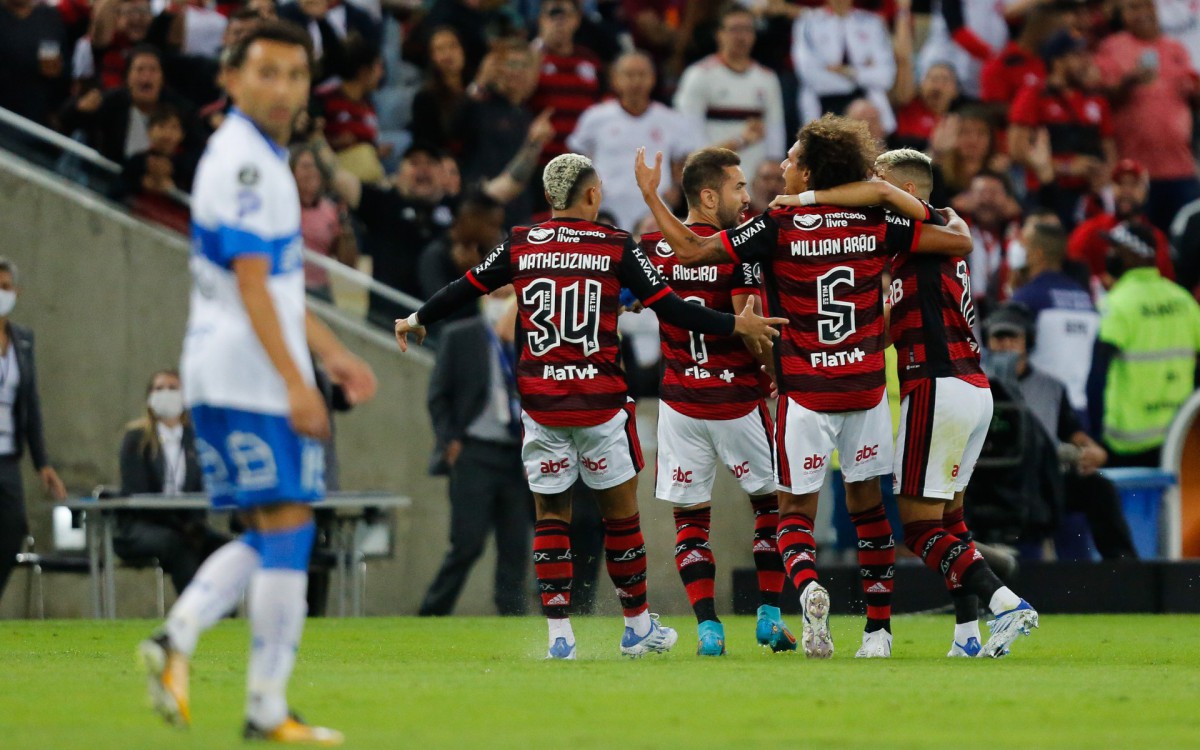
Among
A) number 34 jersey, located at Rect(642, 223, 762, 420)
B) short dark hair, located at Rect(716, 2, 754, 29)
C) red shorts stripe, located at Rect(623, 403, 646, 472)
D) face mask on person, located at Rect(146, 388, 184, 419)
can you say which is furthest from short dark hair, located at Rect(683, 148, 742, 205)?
short dark hair, located at Rect(716, 2, 754, 29)

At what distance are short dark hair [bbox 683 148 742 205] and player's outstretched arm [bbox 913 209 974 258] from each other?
46.5 inches

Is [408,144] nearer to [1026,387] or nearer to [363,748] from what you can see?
[1026,387]

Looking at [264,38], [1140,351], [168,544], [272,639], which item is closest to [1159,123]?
[1140,351]

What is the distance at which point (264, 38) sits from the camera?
666 cm

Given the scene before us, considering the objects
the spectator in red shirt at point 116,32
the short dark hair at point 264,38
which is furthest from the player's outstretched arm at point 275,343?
the spectator in red shirt at point 116,32

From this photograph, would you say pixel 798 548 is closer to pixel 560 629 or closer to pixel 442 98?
pixel 560 629

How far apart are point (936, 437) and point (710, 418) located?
3.88 ft

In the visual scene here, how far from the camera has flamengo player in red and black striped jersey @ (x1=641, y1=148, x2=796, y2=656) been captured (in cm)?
1035

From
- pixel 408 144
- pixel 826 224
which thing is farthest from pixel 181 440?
pixel 826 224

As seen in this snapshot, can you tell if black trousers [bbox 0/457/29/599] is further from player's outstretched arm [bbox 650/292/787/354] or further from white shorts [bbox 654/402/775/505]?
player's outstretched arm [bbox 650/292/787/354]

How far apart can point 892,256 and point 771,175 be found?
7.12m

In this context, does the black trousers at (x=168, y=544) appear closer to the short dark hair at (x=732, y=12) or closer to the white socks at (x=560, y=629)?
the white socks at (x=560, y=629)

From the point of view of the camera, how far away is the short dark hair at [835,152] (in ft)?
32.1

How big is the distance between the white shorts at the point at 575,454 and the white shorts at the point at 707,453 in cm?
39
